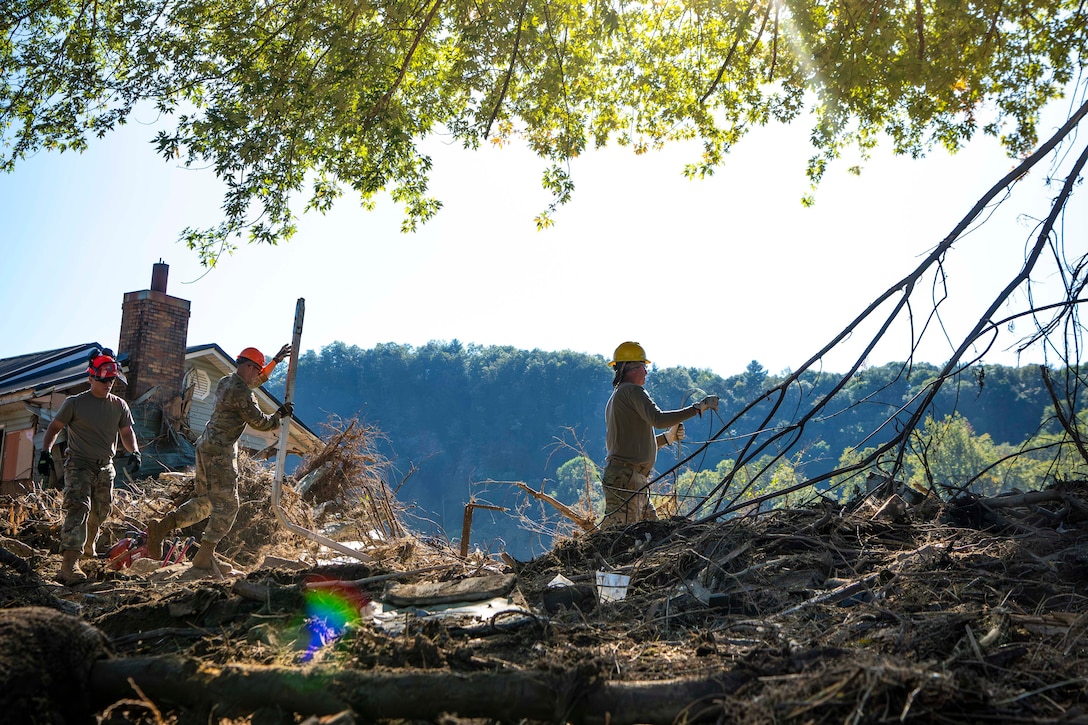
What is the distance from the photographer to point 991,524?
17.6ft

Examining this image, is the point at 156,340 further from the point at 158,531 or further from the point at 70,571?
the point at 70,571

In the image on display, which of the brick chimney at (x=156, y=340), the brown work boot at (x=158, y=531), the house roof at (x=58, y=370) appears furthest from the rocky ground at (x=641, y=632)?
the brick chimney at (x=156, y=340)

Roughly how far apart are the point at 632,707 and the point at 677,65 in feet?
34.2

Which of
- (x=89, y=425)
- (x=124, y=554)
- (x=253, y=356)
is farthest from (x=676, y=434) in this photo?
(x=124, y=554)

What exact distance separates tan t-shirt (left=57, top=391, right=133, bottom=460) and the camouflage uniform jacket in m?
1.16

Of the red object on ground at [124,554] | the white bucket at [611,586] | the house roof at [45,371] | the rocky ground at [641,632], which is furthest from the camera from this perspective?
the house roof at [45,371]

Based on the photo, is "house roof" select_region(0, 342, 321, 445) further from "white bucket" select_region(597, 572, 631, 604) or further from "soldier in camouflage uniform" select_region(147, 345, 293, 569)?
"white bucket" select_region(597, 572, 631, 604)

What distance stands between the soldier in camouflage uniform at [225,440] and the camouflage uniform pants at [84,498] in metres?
1.07

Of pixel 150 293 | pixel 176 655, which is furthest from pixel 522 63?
pixel 150 293

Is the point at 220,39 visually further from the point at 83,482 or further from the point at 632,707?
the point at 632,707

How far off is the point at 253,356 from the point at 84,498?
2.20 m

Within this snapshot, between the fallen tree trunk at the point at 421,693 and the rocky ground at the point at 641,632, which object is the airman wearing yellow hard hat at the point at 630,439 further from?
the fallen tree trunk at the point at 421,693

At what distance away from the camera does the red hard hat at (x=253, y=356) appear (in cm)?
773

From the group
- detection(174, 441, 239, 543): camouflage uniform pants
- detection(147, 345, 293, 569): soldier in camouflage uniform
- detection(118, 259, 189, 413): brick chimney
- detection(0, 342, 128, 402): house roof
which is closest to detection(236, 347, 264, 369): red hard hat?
detection(147, 345, 293, 569): soldier in camouflage uniform
